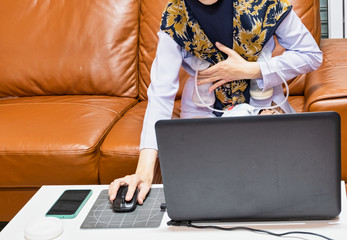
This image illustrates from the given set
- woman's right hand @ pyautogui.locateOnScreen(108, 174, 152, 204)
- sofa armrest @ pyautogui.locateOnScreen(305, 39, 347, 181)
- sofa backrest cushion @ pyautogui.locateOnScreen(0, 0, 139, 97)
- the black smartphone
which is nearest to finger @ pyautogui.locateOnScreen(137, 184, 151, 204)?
woman's right hand @ pyautogui.locateOnScreen(108, 174, 152, 204)

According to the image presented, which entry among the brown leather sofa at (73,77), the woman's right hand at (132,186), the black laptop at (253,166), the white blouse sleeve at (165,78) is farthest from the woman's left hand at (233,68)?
the black laptop at (253,166)

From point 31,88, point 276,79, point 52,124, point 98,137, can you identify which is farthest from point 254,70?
point 31,88

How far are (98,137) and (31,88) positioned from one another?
0.72 meters

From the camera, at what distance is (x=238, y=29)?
4.41 ft

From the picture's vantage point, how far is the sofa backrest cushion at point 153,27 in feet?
6.21

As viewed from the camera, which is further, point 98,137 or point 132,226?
point 98,137

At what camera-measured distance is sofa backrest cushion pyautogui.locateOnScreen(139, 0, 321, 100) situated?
189 centimetres

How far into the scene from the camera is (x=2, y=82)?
84.8 inches

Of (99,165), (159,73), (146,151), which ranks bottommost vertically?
(99,165)

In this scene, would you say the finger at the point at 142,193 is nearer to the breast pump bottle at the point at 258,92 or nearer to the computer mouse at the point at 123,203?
the computer mouse at the point at 123,203

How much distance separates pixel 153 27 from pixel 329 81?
838 millimetres

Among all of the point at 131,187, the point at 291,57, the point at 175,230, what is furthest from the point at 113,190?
the point at 291,57

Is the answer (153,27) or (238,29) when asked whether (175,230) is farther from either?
(153,27)

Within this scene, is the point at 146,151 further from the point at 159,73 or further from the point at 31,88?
the point at 31,88
